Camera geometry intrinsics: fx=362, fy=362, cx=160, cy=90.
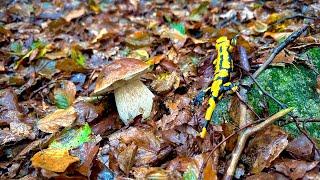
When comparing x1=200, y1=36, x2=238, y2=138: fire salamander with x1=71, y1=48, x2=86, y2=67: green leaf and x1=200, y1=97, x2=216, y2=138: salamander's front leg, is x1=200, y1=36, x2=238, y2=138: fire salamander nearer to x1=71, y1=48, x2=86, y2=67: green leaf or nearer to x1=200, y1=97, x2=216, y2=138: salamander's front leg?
x1=200, y1=97, x2=216, y2=138: salamander's front leg

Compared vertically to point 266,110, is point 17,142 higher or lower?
lower

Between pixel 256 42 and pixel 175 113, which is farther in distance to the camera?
pixel 256 42

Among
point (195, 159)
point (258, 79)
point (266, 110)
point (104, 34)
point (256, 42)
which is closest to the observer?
point (195, 159)

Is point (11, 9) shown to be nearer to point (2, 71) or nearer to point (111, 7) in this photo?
point (111, 7)

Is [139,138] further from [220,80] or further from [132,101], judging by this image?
[220,80]

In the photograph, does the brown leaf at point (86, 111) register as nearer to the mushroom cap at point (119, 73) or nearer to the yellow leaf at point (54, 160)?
the mushroom cap at point (119, 73)

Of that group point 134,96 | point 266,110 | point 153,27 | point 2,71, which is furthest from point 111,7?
point 266,110

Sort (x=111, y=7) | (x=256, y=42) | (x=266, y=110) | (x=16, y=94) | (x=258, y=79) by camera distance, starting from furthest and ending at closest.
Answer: (x=111, y=7)
(x=256, y=42)
(x=16, y=94)
(x=258, y=79)
(x=266, y=110)

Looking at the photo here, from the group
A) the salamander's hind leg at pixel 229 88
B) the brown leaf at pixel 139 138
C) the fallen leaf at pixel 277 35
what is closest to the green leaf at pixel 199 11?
the fallen leaf at pixel 277 35
